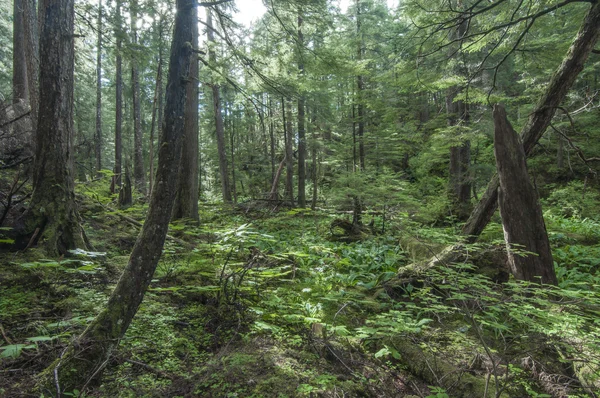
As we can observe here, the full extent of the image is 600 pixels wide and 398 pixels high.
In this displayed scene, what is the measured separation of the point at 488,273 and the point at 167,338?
4.83 m

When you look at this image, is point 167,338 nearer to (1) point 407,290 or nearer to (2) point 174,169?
(2) point 174,169

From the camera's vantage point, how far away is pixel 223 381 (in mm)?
2639

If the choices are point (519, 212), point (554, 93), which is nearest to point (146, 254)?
point (519, 212)

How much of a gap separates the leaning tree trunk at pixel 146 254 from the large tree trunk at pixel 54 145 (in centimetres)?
301

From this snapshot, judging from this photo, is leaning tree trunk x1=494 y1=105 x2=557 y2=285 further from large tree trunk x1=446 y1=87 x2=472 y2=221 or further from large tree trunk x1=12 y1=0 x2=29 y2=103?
large tree trunk x1=12 y1=0 x2=29 y2=103

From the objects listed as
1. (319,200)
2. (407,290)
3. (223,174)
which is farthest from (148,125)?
(407,290)

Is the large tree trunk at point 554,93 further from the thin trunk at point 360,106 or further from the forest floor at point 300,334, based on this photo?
the thin trunk at point 360,106

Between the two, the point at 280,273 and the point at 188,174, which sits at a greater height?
the point at 188,174

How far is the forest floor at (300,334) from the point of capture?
254 cm

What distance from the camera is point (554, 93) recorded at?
5.01m

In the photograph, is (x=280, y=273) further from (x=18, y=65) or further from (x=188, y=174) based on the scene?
(x=18, y=65)

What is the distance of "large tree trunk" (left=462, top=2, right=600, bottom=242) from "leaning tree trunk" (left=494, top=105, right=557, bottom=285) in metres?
0.47

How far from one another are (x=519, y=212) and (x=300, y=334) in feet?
13.4

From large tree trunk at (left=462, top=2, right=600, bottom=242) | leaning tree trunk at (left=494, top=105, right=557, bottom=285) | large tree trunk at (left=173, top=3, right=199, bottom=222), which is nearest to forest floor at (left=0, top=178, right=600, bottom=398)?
leaning tree trunk at (left=494, top=105, right=557, bottom=285)
